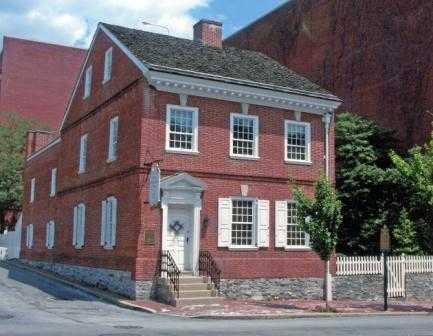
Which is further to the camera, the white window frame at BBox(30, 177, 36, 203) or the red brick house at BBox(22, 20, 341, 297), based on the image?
the white window frame at BBox(30, 177, 36, 203)

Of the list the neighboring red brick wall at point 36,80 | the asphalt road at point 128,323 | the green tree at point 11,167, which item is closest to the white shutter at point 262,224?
the asphalt road at point 128,323

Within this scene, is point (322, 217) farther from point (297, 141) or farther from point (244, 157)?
point (297, 141)

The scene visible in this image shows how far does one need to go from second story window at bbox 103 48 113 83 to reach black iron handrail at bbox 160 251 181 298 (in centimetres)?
812

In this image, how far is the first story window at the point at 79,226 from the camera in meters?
26.5

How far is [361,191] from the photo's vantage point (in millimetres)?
27531

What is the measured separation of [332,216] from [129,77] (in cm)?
874

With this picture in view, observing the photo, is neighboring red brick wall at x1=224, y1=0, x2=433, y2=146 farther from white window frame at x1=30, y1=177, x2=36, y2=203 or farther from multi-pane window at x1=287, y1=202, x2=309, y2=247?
white window frame at x1=30, y1=177, x2=36, y2=203

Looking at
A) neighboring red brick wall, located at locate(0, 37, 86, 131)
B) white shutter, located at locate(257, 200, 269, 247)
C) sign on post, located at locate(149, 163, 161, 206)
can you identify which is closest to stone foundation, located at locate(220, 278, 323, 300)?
white shutter, located at locate(257, 200, 269, 247)

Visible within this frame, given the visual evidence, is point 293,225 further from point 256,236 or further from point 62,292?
point 62,292

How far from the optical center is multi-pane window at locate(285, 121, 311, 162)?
2433 cm

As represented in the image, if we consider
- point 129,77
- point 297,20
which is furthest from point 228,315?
point 297,20

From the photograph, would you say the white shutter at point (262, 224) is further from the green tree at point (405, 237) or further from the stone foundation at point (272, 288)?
the green tree at point (405, 237)

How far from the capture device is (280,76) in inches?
1021

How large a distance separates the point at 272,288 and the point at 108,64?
10.8 metres
